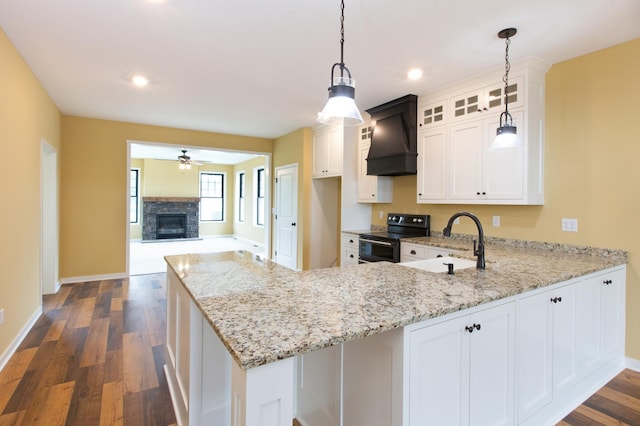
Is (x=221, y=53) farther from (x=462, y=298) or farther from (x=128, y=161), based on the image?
(x=128, y=161)

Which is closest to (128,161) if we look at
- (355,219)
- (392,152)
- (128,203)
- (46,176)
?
(128,203)

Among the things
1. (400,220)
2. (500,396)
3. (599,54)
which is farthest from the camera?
(400,220)

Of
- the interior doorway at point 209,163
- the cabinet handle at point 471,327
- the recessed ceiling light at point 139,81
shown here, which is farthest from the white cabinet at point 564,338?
the interior doorway at point 209,163

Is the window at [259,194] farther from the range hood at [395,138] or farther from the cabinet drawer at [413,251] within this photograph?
the cabinet drawer at [413,251]

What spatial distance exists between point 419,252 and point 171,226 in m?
8.74

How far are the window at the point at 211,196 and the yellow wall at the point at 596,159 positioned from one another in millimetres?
9561

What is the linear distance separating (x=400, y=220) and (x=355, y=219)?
0.71 meters

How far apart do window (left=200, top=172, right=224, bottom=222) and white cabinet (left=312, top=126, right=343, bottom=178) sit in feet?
21.2

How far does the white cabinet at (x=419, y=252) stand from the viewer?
10.6ft

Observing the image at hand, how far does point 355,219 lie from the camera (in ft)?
15.8

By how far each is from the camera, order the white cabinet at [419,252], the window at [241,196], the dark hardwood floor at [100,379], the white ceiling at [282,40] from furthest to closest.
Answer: the window at [241,196]
the white cabinet at [419,252]
the white ceiling at [282,40]
the dark hardwood floor at [100,379]

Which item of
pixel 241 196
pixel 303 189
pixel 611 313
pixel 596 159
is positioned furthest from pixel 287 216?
pixel 241 196

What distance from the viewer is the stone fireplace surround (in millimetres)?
9773

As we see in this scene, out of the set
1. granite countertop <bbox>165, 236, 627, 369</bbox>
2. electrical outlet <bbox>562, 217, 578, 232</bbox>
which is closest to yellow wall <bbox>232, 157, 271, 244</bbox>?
granite countertop <bbox>165, 236, 627, 369</bbox>
